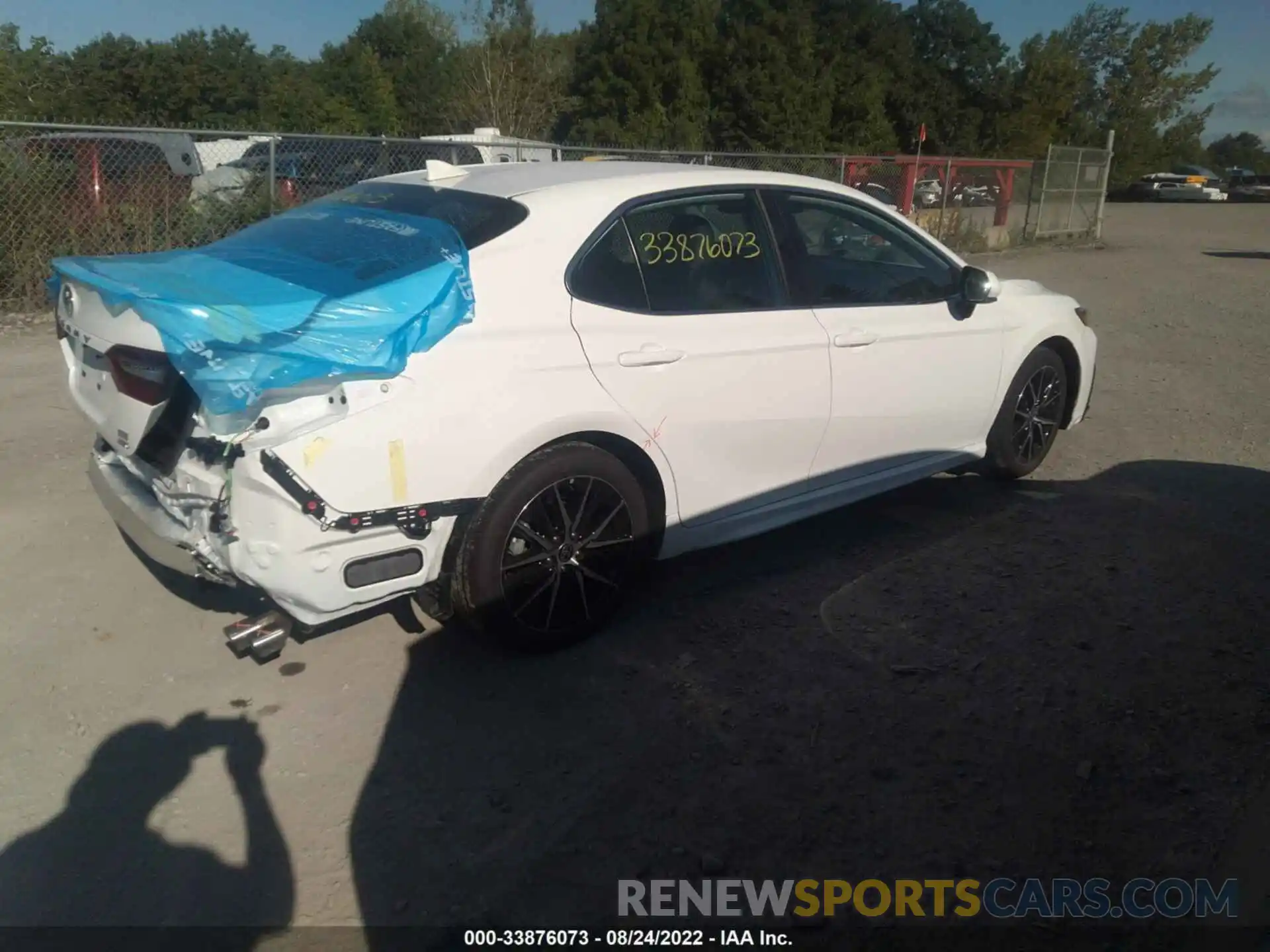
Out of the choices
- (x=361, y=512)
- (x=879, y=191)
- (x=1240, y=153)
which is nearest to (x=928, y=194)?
(x=879, y=191)

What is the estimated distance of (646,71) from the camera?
126ft

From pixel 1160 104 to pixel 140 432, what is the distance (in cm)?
6363

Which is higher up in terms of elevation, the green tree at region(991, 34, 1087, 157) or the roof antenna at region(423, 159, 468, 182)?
the green tree at region(991, 34, 1087, 157)

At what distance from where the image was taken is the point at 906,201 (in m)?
17.5

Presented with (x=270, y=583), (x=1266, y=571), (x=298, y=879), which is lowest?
(x=298, y=879)

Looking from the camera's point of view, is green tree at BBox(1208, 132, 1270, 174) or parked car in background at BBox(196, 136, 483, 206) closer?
parked car in background at BBox(196, 136, 483, 206)

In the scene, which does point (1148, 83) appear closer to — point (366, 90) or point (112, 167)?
point (366, 90)

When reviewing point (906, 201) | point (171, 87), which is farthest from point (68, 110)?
point (906, 201)

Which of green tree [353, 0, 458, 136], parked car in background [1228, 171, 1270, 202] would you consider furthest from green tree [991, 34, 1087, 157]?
green tree [353, 0, 458, 136]

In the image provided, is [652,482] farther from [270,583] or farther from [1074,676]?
[1074,676]

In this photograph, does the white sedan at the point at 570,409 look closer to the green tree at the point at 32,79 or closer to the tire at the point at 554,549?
the tire at the point at 554,549

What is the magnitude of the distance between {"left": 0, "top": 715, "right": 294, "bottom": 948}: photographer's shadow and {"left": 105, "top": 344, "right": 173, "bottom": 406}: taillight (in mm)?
1116

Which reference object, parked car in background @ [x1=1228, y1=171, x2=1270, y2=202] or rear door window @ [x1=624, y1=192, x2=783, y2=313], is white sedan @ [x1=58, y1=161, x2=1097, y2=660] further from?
parked car in background @ [x1=1228, y1=171, x2=1270, y2=202]

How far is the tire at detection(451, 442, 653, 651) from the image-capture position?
3354 mm
